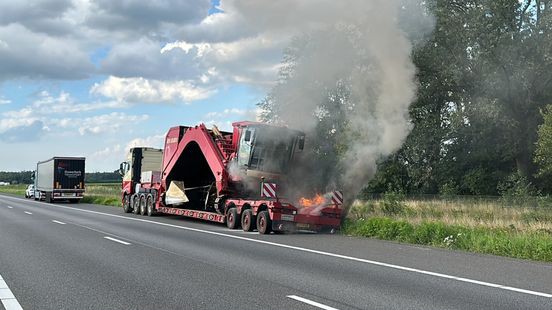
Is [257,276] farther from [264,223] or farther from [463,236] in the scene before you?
[264,223]

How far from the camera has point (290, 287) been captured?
841 cm

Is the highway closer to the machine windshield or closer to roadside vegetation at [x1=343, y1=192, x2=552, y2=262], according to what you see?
roadside vegetation at [x1=343, y1=192, x2=552, y2=262]

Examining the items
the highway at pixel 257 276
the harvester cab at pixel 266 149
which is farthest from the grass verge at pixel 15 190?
the highway at pixel 257 276

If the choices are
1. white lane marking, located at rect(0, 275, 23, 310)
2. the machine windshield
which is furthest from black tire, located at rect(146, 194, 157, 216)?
white lane marking, located at rect(0, 275, 23, 310)

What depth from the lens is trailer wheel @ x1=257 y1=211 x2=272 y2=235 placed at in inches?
680

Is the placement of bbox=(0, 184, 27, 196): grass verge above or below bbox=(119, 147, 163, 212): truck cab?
below

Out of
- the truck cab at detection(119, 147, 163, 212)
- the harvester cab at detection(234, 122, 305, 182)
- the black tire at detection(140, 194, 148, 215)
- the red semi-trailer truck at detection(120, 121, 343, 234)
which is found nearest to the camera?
the red semi-trailer truck at detection(120, 121, 343, 234)

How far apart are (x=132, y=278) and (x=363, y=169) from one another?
37.4ft

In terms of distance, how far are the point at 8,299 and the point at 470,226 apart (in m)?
12.9

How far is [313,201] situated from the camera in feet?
61.6

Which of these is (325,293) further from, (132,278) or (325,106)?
(325,106)

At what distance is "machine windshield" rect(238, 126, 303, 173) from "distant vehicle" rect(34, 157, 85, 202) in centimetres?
3051

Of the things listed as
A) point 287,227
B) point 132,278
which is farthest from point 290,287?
point 287,227

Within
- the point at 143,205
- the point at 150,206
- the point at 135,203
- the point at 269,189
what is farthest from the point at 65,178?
the point at 269,189
